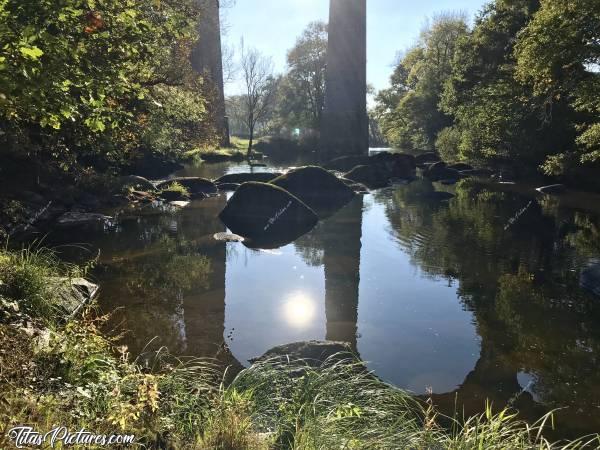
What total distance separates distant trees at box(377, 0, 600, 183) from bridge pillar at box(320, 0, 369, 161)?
25.6ft

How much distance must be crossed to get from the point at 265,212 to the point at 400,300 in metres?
9.33

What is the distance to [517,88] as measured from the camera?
26484mm

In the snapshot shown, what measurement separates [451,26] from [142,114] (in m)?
50.2

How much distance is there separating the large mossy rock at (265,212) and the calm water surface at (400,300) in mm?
778

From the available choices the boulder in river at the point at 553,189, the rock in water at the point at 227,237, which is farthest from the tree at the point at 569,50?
the rock in water at the point at 227,237

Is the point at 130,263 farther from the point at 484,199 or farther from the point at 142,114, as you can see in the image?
the point at 484,199

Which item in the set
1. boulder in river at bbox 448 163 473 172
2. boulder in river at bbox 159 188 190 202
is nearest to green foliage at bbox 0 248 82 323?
boulder in river at bbox 159 188 190 202

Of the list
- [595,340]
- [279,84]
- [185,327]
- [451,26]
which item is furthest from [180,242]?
[279,84]

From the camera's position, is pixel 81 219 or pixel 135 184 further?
pixel 135 184

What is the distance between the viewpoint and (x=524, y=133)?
28438mm

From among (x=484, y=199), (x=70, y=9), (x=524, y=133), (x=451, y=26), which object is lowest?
(x=484, y=199)

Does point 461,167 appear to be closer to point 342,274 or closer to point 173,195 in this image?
point 173,195

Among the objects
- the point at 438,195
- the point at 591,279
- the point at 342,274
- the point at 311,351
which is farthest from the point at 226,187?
the point at 311,351

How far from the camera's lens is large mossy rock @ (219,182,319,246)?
16.7 meters
